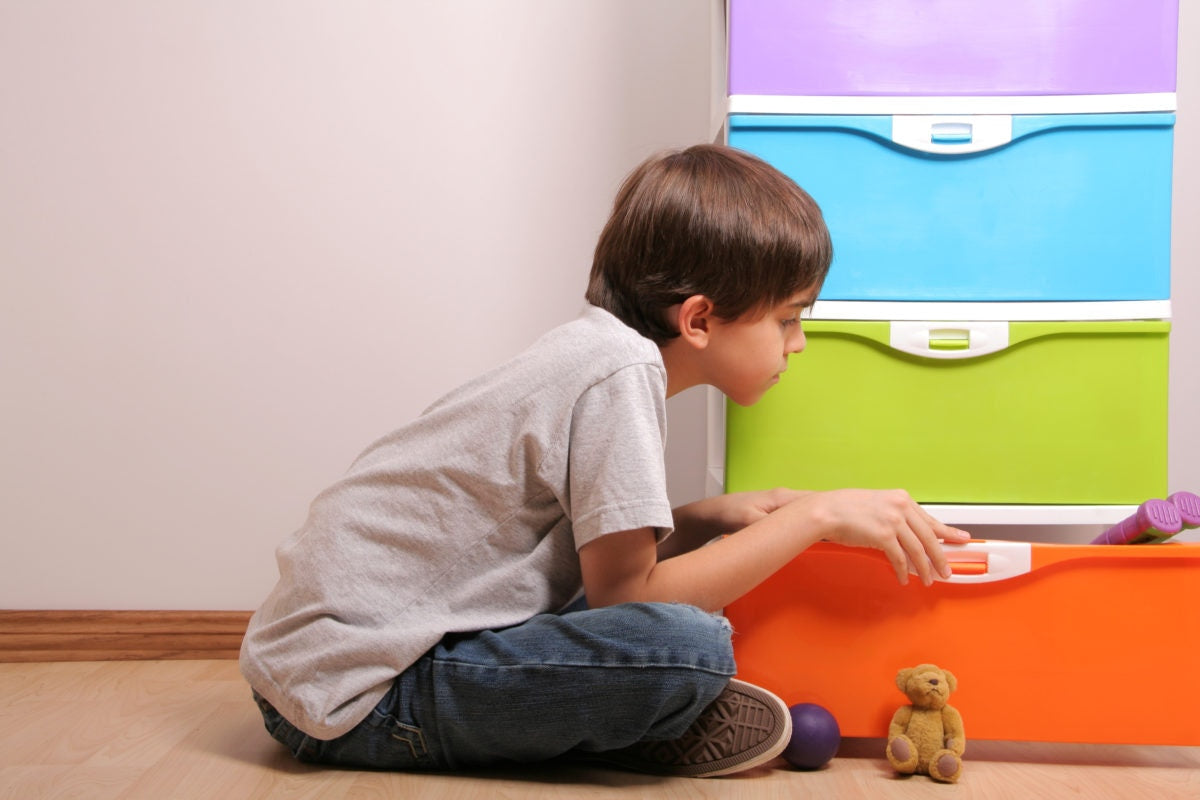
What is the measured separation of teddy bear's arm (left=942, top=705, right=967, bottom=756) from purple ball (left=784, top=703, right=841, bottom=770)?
84 millimetres

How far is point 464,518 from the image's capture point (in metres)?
0.80

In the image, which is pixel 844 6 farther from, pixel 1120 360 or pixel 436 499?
pixel 436 499

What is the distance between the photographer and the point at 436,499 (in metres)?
0.80

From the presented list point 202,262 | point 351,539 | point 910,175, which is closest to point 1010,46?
point 910,175

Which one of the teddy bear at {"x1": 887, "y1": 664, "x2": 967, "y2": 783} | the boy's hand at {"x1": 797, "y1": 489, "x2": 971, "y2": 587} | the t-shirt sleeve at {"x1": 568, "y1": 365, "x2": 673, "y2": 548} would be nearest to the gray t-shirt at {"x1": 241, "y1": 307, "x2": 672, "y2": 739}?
the t-shirt sleeve at {"x1": 568, "y1": 365, "x2": 673, "y2": 548}

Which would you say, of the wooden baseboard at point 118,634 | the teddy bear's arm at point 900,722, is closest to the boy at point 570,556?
the teddy bear's arm at point 900,722

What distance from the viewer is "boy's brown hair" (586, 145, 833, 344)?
836 mm

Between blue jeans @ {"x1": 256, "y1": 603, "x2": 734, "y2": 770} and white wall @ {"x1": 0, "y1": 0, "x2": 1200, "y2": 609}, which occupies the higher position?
white wall @ {"x1": 0, "y1": 0, "x2": 1200, "y2": 609}

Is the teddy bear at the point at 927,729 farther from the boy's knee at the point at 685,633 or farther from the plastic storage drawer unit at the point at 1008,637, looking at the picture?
the boy's knee at the point at 685,633

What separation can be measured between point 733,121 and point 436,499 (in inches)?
17.2

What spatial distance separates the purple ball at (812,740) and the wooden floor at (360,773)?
11 mm

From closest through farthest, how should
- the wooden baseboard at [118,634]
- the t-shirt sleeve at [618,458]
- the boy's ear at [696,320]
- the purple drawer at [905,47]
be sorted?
1. the t-shirt sleeve at [618,458]
2. the boy's ear at [696,320]
3. the purple drawer at [905,47]
4. the wooden baseboard at [118,634]

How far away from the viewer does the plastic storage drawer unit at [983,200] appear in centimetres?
94

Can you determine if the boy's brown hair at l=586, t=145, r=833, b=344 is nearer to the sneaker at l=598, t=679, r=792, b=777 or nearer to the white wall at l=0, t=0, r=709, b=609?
the sneaker at l=598, t=679, r=792, b=777
